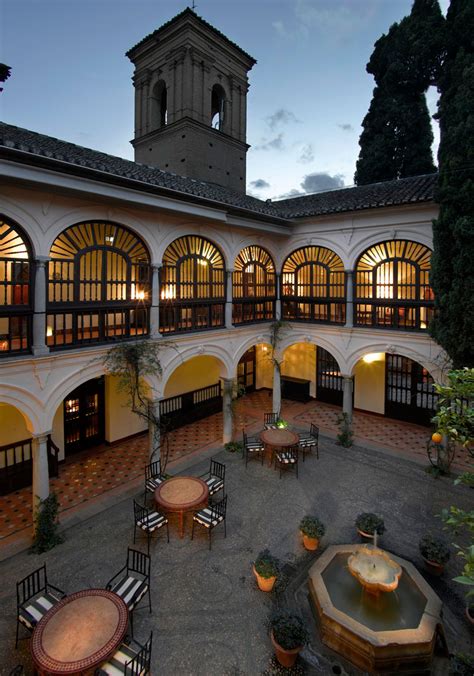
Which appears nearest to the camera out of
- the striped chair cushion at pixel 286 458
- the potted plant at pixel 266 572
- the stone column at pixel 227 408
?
the potted plant at pixel 266 572

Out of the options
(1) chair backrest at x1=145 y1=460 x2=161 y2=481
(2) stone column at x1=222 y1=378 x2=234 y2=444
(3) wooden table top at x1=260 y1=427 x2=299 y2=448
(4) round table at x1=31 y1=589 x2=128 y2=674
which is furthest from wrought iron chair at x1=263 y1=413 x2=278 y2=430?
(4) round table at x1=31 y1=589 x2=128 y2=674

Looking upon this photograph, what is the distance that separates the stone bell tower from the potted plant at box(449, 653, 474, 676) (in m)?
18.4

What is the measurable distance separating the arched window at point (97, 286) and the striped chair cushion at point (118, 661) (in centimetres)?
625

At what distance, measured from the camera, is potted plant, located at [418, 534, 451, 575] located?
729cm

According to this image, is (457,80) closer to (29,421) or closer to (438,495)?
(438,495)

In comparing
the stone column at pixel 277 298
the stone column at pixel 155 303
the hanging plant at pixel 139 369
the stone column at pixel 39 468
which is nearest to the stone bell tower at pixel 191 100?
the stone column at pixel 277 298

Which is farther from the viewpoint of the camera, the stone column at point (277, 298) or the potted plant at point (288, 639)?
the stone column at point (277, 298)

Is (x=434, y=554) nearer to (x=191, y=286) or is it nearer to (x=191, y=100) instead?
(x=191, y=286)

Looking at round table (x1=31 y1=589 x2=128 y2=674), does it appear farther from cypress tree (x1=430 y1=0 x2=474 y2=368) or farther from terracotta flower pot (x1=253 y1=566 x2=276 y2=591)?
cypress tree (x1=430 y1=0 x2=474 y2=368)

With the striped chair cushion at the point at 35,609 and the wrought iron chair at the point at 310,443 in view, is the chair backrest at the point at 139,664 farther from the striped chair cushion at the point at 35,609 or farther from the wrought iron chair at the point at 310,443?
the wrought iron chair at the point at 310,443

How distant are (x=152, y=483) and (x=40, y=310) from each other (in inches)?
213

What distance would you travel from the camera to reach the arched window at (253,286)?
1419 cm

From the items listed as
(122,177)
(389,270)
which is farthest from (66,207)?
(389,270)

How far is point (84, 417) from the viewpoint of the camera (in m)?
13.2
